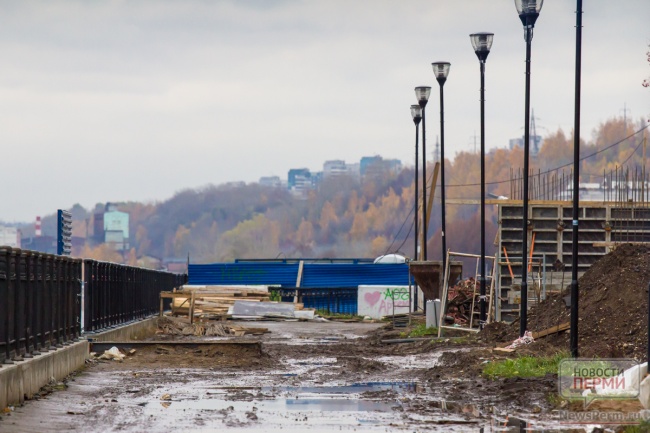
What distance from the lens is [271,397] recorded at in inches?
637

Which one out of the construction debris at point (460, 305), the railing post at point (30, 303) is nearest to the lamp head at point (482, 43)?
the construction debris at point (460, 305)

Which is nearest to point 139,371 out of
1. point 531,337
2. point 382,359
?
point 382,359

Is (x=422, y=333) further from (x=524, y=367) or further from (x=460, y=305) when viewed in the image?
(x=524, y=367)

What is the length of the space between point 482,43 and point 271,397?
16532mm

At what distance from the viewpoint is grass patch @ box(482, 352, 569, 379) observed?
18000mm

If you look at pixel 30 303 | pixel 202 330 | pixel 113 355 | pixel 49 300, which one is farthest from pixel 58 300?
pixel 202 330

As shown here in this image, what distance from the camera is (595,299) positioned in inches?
911

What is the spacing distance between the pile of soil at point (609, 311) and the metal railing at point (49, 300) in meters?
8.73

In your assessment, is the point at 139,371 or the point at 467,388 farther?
the point at 139,371

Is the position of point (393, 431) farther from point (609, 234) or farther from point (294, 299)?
point (294, 299)

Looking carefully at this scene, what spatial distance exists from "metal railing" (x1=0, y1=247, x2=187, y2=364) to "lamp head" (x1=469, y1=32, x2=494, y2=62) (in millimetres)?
11051

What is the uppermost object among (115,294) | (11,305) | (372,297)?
(11,305)

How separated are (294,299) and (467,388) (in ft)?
147

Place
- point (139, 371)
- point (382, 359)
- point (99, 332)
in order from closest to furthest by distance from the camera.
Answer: point (139, 371), point (382, 359), point (99, 332)
